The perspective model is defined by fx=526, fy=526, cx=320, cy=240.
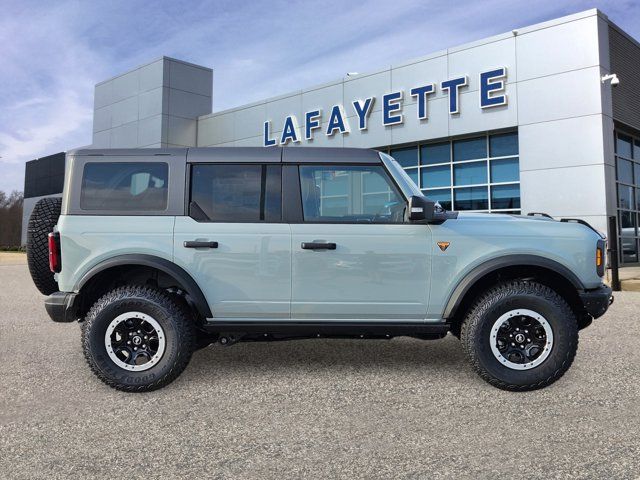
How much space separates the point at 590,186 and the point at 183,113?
58.6ft

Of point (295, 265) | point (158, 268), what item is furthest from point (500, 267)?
point (158, 268)

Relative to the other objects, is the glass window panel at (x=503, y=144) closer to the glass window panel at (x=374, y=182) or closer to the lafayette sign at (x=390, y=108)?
the lafayette sign at (x=390, y=108)

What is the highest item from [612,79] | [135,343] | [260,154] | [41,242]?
[612,79]

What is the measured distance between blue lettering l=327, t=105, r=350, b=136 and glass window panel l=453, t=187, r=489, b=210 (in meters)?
4.72

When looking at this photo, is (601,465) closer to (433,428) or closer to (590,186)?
(433,428)

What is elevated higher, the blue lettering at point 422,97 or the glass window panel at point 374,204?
the blue lettering at point 422,97

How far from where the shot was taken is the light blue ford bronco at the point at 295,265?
A: 13.3ft

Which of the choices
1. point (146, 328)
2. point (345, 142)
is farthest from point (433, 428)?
point (345, 142)

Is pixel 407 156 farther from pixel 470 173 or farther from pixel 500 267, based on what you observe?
pixel 500 267

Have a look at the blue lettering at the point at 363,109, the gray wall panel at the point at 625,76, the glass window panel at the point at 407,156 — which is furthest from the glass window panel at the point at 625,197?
the blue lettering at the point at 363,109

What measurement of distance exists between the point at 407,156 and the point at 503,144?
11.3 ft

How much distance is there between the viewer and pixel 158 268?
4.07 meters

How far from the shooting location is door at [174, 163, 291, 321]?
4.12 meters

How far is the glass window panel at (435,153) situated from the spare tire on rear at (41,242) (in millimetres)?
14620
